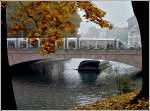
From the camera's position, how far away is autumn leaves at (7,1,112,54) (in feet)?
22.9

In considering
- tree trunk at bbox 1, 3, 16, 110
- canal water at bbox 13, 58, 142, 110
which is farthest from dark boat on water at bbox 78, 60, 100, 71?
tree trunk at bbox 1, 3, 16, 110

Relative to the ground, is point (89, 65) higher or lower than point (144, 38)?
lower

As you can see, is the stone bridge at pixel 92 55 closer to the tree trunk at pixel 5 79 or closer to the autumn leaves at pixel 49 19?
the autumn leaves at pixel 49 19

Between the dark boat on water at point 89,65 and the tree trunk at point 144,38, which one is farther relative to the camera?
the dark boat on water at point 89,65

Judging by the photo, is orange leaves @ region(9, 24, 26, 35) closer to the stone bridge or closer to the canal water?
the canal water

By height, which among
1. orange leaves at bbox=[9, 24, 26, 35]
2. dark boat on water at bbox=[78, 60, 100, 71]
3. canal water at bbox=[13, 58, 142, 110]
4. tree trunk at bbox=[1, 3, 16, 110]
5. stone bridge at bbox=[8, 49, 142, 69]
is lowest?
canal water at bbox=[13, 58, 142, 110]

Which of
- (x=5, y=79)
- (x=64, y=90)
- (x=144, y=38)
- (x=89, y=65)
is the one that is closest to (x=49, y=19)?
(x=5, y=79)

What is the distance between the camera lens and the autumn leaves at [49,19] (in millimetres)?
6969

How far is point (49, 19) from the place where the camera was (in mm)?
7035

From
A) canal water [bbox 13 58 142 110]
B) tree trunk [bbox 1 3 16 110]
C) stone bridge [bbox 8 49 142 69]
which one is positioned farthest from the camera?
stone bridge [bbox 8 49 142 69]

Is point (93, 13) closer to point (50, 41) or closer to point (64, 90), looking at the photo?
point (50, 41)

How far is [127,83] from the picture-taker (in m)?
10.5

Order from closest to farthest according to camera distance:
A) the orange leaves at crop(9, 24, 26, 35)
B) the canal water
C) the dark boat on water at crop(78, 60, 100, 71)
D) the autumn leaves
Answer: the autumn leaves → the orange leaves at crop(9, 24, 26, 35) → the canal water → the dark boat on water at crop(78, 60, 100, 71)

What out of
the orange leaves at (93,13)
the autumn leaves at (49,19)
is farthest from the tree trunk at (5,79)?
the orange leaves at (93,13)
